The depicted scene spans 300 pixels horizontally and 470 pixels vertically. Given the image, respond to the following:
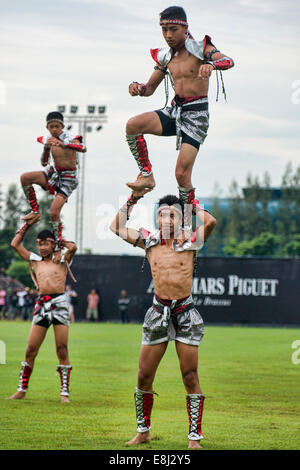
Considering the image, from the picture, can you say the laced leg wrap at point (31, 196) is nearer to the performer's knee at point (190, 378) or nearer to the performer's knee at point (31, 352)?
the performer's knee at point (31, 352)

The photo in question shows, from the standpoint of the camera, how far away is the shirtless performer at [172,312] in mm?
10750

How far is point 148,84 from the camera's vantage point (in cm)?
1045

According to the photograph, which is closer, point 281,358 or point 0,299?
point 281,358

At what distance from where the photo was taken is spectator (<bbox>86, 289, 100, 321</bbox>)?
42531mm

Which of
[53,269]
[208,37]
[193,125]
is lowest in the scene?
[53,269]

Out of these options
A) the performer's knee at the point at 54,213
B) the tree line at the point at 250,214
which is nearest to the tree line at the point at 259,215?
the tree line at the point at 250,214

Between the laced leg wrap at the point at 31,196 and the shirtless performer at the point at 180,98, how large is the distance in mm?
4436

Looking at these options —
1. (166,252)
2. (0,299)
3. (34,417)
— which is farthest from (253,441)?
(0,299)

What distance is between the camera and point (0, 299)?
1847 inches

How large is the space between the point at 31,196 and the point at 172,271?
447 cm

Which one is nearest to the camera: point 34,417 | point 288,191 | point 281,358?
point 34,417

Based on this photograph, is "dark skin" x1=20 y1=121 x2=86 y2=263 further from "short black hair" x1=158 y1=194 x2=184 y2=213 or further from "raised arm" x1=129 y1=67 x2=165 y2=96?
"raised arm" x1=129 y1=67 x2=165 y2=96

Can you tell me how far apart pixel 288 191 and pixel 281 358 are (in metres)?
53.4

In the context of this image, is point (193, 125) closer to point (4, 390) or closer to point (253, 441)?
point (253, 441)
